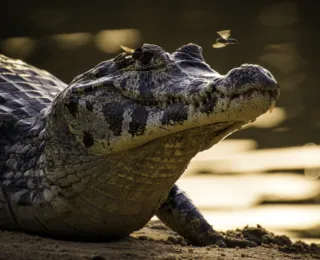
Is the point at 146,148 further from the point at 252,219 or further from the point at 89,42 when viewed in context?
the point at 89,42

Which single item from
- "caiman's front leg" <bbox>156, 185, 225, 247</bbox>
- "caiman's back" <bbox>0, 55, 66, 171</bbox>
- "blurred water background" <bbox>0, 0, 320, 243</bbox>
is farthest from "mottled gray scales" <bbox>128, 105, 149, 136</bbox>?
"blurred water background" <bbox>0, 0, 320, 243</bbox>

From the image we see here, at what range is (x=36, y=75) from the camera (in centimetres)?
820

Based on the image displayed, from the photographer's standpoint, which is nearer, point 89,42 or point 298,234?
point 298,234

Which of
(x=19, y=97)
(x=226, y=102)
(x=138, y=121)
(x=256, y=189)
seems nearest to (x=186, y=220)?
(x=19, y=97)

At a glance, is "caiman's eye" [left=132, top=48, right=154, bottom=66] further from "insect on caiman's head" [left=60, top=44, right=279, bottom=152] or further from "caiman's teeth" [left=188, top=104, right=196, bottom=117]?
"caiman's teeth" [left=188, top=104, right=196, bottom=117]

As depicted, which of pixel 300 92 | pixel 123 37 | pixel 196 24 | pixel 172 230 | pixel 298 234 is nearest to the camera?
pixel 172 230

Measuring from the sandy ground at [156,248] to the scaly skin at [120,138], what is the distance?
0.15 meters

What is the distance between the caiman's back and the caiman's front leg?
1090mm

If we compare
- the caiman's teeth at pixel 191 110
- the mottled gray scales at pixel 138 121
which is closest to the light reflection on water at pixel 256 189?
the mottled gray scales at pixel 138 121

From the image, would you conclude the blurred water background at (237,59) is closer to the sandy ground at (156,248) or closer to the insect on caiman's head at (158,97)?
the sandy ground at (156,248)

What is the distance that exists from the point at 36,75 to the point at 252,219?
212cm

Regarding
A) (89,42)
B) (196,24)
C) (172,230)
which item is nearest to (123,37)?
(89,42)

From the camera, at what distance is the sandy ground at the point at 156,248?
5.73m

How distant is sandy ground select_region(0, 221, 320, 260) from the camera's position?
5727 millimetres
